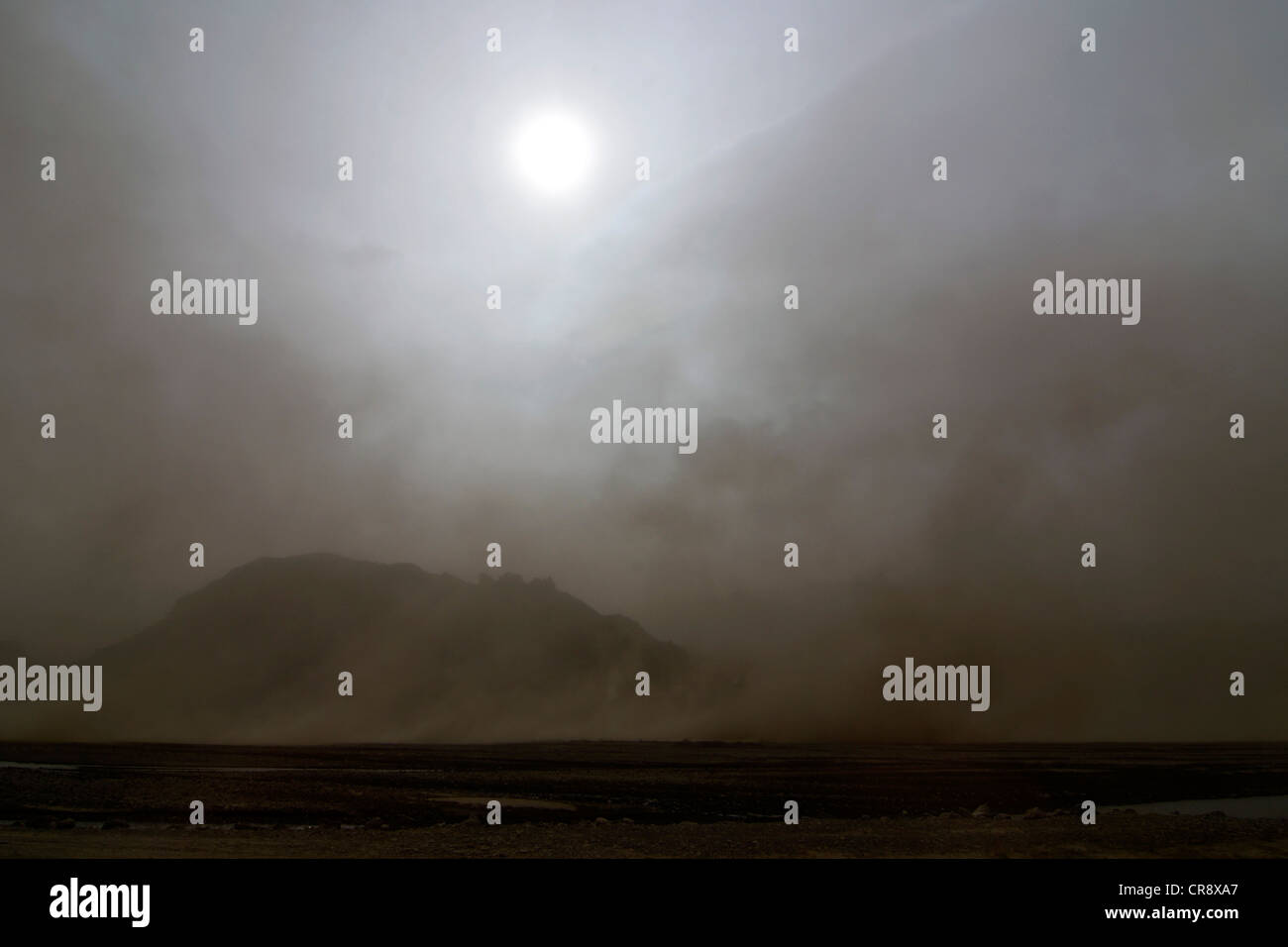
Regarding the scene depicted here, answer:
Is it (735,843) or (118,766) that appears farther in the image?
(118,766)

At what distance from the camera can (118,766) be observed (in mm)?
17688

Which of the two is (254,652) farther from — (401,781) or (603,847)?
(603,847)

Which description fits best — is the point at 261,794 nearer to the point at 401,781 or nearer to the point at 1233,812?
the point at 401,781

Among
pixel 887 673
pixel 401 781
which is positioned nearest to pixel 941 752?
pixel 887 673

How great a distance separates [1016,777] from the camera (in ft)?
57.2

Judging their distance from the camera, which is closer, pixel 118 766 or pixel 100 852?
pixel 100 852

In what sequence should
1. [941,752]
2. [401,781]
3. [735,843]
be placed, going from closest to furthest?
1. [735,843]
2. [401,781]
3. [941,752]

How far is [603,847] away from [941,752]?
32.5 ft
